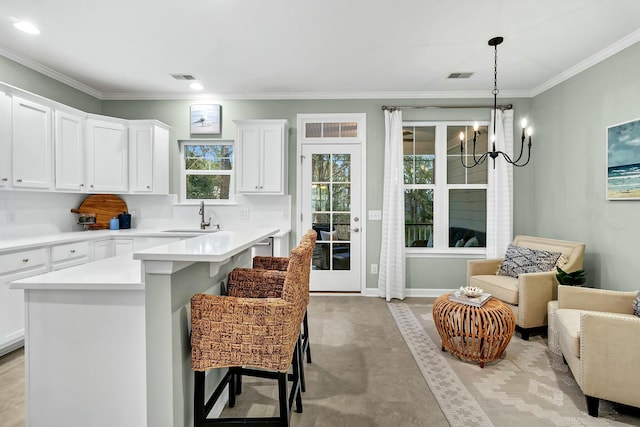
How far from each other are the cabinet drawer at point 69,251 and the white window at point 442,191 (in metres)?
3.76

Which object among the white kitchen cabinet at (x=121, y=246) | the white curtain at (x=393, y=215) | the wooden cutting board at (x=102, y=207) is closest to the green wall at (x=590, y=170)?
the white curtain at (x=393, y=215)

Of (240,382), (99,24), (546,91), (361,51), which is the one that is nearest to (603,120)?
(546,91)

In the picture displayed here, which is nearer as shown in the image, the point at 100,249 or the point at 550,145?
the point at 100,249

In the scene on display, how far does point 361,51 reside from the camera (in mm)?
3164

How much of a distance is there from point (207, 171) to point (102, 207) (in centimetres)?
136

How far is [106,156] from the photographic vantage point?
3.92 m

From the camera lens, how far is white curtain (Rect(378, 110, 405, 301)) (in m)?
4.24

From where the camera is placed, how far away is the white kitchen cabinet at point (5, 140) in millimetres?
2789

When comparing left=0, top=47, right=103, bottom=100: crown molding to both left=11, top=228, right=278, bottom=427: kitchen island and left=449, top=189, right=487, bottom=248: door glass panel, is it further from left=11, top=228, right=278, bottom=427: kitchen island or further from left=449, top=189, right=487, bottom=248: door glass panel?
left=449, top=189, right=487, bottom=248: door glass panel

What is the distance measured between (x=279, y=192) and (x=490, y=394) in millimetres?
2958

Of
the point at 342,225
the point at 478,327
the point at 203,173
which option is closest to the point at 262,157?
the point at 203,173

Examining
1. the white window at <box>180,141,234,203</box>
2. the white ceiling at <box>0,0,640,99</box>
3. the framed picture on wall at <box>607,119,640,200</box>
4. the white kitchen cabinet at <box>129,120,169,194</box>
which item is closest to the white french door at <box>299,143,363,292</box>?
the white ceiling at <box>0,0,640,99</box>

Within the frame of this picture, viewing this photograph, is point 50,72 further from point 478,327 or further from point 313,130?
point 478,327

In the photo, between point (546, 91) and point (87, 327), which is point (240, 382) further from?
point (546, 91)
